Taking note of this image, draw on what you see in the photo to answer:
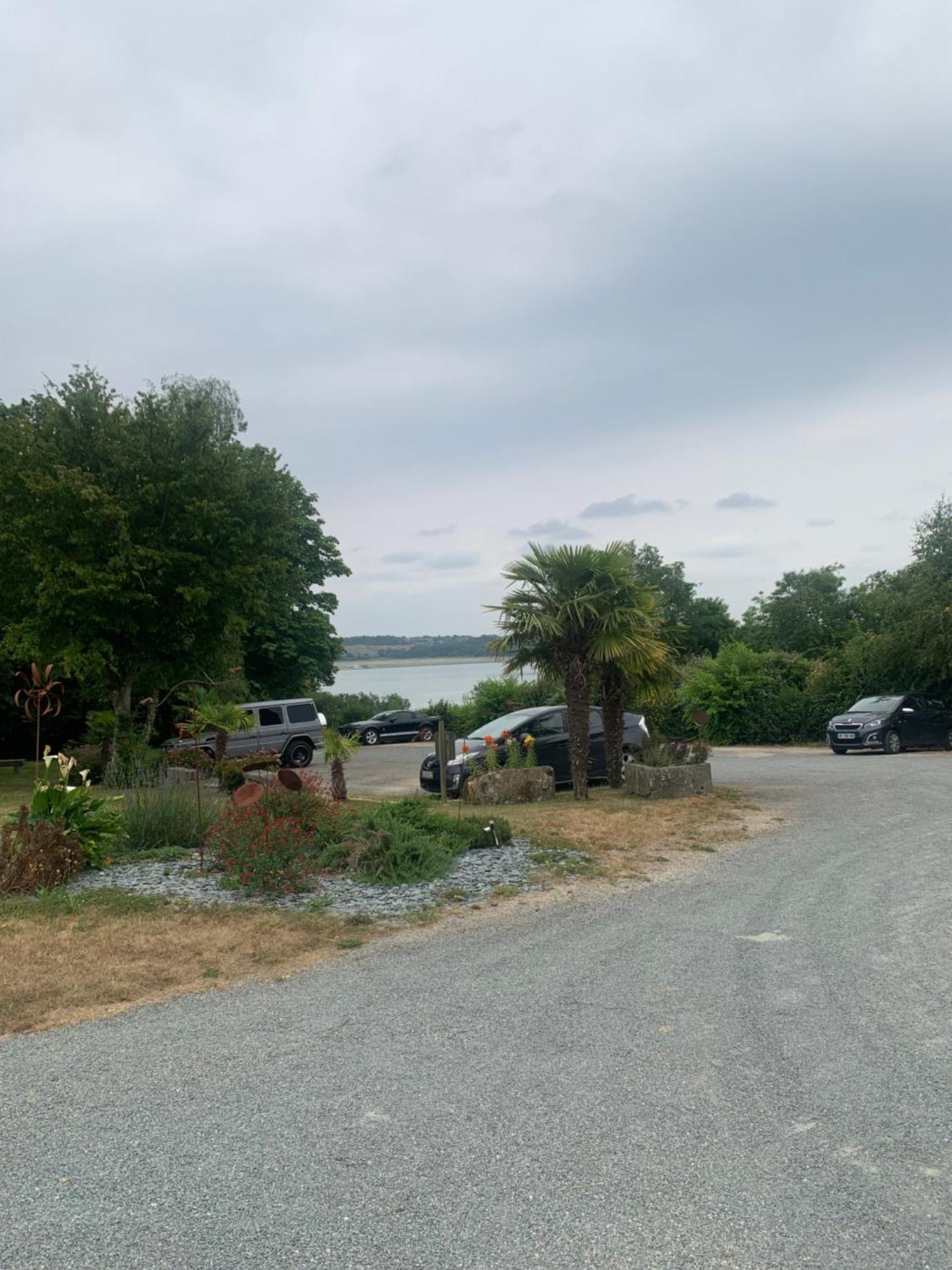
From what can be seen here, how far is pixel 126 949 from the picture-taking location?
255 inches

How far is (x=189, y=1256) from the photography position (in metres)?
2.91

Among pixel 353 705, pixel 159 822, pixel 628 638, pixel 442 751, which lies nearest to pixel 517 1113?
pixel 159 822

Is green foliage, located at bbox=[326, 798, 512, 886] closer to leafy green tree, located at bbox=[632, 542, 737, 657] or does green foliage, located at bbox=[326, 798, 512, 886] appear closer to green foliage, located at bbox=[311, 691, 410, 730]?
green foliage, located at bbox=[311, 691, 410, 730]

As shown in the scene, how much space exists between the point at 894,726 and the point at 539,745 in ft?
36.2

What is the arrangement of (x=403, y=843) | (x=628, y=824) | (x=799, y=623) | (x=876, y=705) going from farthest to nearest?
(x=799, y=623) < (x=876, y=705) < (x=628, y=824) < (x=403, y=843)

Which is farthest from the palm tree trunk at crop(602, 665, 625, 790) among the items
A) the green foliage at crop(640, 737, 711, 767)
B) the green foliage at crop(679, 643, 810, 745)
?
the green foliage at crop(679, 643, 810, 745)

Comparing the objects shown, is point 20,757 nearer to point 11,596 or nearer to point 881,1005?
point 11,596

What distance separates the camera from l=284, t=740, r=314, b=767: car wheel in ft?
80.5

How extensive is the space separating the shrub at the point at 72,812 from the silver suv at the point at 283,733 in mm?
13858

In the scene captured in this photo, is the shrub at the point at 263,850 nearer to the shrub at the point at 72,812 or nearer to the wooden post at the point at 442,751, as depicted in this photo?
the shrub at the point at 72,812

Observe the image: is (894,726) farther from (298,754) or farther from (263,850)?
(263,850)

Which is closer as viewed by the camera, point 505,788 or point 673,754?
point 505,788

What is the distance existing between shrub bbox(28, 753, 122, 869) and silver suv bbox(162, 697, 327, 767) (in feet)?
45.5

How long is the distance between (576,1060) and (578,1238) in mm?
1446
